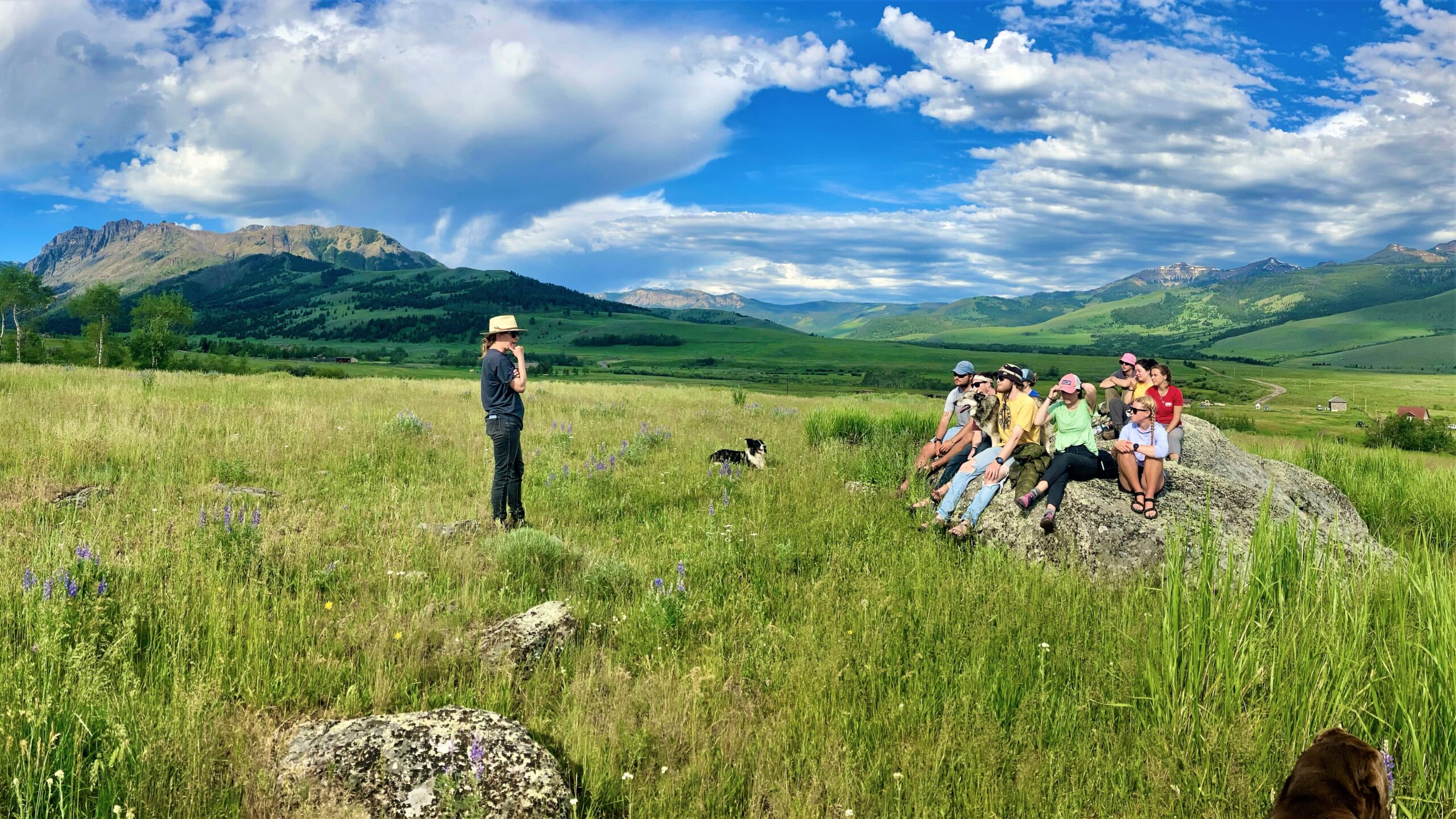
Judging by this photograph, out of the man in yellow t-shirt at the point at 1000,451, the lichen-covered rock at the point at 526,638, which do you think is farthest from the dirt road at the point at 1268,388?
the lichen-covered rock at the point at 526,638

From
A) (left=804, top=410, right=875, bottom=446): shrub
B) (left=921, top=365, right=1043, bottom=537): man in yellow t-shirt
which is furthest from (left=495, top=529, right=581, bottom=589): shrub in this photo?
(left=804, top=410, right=875, bottom=446): shrub

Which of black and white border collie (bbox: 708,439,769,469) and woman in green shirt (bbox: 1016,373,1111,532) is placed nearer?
woman in green shirt (bbox: 1016,373,1111,532)

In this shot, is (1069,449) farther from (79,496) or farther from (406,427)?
(406,427)

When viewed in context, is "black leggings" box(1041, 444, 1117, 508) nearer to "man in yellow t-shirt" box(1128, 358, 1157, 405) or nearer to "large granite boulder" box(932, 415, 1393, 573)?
"large granite boulder" box(932, 415, 1393, 573)

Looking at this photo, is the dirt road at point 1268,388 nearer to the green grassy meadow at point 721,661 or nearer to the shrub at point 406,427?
the shrub at point 406,427

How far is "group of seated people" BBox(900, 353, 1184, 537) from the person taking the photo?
25.2ft

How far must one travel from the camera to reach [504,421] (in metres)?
7.73

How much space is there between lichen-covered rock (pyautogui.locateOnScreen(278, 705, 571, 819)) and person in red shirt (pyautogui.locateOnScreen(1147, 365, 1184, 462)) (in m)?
10.1

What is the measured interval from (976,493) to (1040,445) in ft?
3.21

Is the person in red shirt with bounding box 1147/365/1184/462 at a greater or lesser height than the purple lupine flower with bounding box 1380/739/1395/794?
greater

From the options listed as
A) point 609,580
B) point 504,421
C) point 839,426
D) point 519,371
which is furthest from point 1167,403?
point 504,421

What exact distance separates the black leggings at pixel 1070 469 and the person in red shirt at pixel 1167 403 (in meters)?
2.60

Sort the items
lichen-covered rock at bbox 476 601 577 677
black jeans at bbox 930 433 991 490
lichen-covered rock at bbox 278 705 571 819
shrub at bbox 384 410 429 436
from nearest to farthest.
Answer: lichen-covered rock at bbox 278 705 571 819 → lichen-covered rock at bbox 476 601 577 677 → black jeans at bbox 930 433 991 490 → shrub at bbox 384 410 429 436

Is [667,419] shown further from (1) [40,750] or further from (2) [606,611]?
(1) [40,750]
